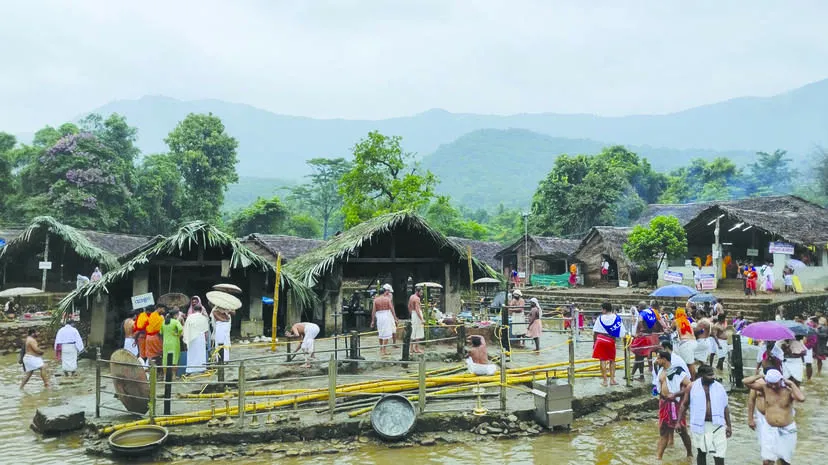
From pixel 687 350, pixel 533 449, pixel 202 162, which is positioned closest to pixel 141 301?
pixel 533 449

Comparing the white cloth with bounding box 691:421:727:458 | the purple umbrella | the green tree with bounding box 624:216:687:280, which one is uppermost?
the green tree with bounding box 624:216:687:280

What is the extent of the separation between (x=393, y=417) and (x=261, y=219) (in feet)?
132

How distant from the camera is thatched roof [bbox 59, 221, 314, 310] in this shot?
49.8ft

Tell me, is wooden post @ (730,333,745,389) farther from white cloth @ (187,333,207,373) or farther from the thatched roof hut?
the thatched roof hut

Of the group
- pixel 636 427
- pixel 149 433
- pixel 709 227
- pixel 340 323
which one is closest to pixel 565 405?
pixel 636 427

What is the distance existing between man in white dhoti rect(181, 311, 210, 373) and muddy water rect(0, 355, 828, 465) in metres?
1.88

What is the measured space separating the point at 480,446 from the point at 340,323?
10249 mm

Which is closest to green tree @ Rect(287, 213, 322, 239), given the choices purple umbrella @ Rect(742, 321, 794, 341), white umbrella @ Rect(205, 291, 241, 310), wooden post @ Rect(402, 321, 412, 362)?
white umbrella @ Rect(205, 291, 241, 310)

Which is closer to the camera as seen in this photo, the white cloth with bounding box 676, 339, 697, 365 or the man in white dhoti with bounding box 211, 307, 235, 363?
the white cloth with bounding box 676, 339, 697, 365

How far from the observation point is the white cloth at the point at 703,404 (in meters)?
7.39

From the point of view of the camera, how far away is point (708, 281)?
25.4m

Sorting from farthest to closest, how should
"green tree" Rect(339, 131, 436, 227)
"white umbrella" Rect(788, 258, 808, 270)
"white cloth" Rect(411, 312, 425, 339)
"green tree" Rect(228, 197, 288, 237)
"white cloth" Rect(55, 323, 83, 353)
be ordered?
"green tree" Rect(228, 197, 288, 237) → "green tree" Rect(339, 131, 436, 227) → "white umbrella" Rect(788, 258, 808, 270) → "white cloth" Rect(411, 312, 425, 339) → "white cloth" Rect(55, 323, 83, 353)

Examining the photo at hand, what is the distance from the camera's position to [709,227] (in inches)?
1121

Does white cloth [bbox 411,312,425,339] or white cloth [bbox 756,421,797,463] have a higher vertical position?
white cloth [bbox 411,312,425,339]
